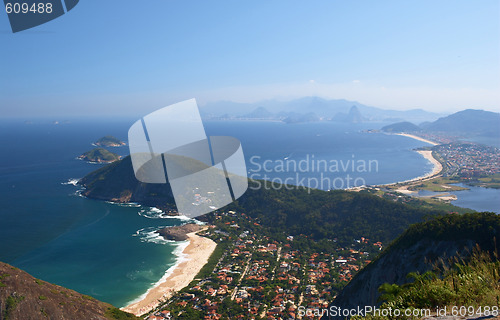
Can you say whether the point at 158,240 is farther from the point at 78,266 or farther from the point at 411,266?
the point at 411,266

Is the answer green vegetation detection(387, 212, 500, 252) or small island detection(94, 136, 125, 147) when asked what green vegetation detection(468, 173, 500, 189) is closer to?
green vegetation detection(387, 212, 500, 252)

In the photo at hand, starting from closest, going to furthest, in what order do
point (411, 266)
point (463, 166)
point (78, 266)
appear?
point (411, 266), point (78, 266), point (463, 166)

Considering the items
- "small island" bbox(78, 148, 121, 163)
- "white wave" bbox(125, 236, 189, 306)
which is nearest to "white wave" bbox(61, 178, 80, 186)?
"small island" bbox(78, 148, 121, 163)

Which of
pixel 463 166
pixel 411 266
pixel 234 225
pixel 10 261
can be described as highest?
pixel 411 266

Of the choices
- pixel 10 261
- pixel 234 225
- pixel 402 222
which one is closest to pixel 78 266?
pixel 10 261

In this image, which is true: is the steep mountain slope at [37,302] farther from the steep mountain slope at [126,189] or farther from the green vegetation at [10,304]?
the steep mountain slope at [126,189]

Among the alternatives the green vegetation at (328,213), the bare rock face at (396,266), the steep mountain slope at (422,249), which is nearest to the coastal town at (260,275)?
the green vegetation at (328,213)
